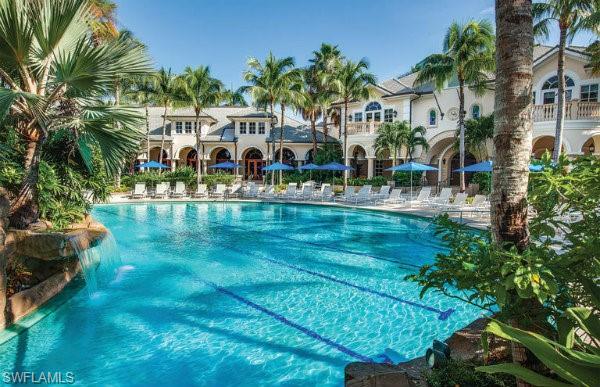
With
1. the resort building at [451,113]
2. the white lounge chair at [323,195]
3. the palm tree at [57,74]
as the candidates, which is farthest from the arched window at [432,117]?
the palm tree at [57,74]

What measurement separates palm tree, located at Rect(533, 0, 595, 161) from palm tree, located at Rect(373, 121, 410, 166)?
481 inches

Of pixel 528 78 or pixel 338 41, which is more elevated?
pixel 338 41

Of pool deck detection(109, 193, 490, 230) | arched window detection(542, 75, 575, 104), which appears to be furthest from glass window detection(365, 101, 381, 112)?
pool deck detection(109, 193, 490, 230)

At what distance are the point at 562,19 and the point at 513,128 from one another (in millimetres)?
19098

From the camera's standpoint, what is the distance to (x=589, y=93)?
23.8 m

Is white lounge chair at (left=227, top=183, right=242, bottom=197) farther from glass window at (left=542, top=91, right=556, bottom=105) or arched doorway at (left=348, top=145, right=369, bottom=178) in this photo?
glass window at (left=542, top=91, right=556, bottom=105)

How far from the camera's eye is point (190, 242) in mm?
13945

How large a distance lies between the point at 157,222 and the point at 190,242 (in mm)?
5393

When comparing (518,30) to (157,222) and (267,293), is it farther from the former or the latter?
(157,222)

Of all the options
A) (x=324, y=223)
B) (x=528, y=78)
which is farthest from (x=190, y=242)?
(x=528, y=78)

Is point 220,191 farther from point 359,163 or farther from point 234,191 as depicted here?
point 359,163

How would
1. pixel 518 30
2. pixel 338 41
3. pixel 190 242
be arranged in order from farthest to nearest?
1. pixel 338 41
2. pixel 190 242
3. pixel 518 30

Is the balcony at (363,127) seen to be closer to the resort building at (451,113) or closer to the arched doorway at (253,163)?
the resort building at (451,113)

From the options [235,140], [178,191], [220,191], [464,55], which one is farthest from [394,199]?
[235,140]
